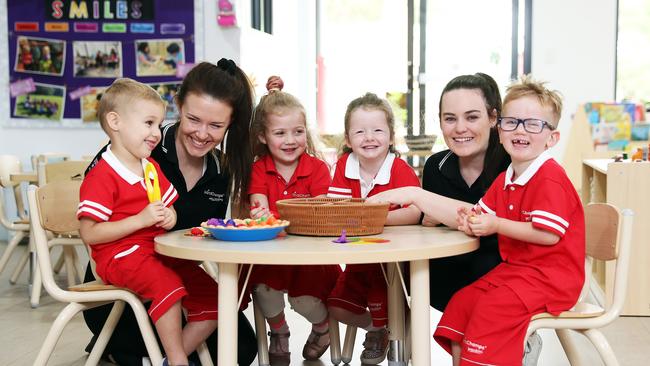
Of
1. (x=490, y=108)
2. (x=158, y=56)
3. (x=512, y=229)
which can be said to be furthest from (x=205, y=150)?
(x=158, y=56)

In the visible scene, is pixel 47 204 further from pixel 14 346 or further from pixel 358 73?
pixel 358 73

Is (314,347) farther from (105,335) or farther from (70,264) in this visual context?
(70,264)

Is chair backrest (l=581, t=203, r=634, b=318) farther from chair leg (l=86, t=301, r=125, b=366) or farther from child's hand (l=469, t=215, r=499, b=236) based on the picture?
chair leg (l=86, t=301, r=125, b=366)

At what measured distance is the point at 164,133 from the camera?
97.9 inches

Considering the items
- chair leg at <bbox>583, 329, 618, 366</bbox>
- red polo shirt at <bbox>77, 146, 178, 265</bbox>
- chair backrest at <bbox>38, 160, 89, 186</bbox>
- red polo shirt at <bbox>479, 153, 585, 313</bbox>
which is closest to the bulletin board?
chair backrest at <bbox>38, 160, 89, 186</bbox>

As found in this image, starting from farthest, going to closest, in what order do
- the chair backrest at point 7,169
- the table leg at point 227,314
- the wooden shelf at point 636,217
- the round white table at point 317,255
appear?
the chair backrest at point 7,169 → the wooden shelf at point 636,217 → the table leg at point 227,314 → the round white table at point 317,255

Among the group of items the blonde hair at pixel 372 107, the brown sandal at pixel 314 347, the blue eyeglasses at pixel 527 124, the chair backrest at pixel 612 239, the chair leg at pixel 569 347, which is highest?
the blonde hair at pixel 372 107

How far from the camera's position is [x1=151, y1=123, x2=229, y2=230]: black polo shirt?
8.00ft

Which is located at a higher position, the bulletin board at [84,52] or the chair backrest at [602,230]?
the bulletin board at [84,52]

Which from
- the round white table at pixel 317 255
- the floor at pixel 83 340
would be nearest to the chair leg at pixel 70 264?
the floor at pixel 83 340

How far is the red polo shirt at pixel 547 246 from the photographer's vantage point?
184cm

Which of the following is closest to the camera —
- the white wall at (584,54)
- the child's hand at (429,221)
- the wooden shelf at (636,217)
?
the child's hand at (429,221)

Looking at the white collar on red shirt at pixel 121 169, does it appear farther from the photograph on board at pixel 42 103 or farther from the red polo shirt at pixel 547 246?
the photograph on board at pixel 42 103

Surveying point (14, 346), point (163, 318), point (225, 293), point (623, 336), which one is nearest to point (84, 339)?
point (14, 346)
